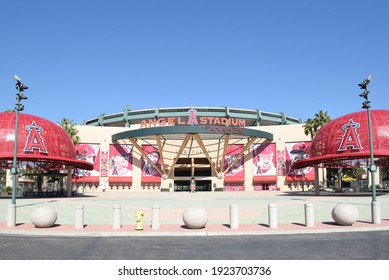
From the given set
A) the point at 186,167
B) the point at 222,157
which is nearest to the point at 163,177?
the point at 186,167


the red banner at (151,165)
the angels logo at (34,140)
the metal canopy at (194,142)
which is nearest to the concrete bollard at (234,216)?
the angels logo at (34,140)

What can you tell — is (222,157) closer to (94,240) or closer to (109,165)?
(109,165)

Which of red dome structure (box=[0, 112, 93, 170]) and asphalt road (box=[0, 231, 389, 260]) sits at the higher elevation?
red dome structure (box=[0, 112, 93, 170])

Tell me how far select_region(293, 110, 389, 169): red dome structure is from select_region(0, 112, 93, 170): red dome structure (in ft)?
96.6

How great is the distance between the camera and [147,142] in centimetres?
7650

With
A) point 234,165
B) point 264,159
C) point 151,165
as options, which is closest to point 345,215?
point 264,159

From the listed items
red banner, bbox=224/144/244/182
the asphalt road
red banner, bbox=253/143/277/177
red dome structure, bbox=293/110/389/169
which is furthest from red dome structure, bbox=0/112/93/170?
red banner, bbox=253/143/277/177

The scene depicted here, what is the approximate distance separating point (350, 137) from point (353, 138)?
1.16 ft

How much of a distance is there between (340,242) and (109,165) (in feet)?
216

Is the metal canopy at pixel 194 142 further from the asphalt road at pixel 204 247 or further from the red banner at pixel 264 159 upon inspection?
the asphalt road at pixel 204 247

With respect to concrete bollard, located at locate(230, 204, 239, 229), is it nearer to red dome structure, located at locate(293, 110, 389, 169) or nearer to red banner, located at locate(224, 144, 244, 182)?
red dome structure, located at locate(293, 110, 389, 169)

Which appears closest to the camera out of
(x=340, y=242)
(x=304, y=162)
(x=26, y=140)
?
(x=340, y=242)

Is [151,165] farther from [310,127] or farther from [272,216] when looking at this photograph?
[272,216]

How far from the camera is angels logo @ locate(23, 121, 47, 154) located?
129ft
